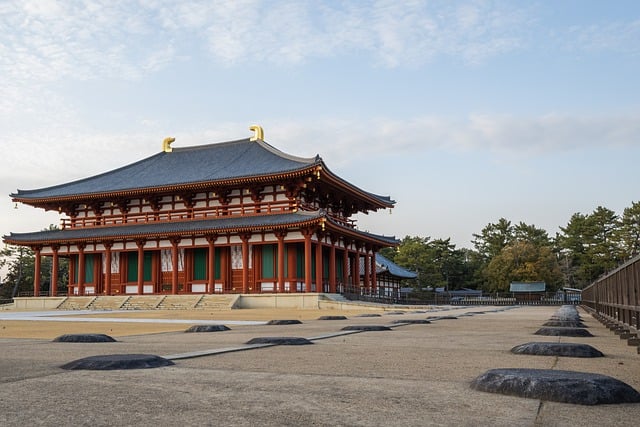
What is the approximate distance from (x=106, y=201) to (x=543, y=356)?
123 ft

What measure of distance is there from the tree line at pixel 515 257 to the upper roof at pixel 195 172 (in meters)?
20.8

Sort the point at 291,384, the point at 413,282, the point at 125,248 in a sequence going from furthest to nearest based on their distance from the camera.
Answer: the point at 413,282
the point at 125,248
the point at 291,384

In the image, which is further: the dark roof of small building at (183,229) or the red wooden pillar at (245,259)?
the red wooden pillar at (245,259)

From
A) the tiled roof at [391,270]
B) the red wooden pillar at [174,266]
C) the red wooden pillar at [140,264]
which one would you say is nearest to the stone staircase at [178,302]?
the red wooden pillar at [174,266]

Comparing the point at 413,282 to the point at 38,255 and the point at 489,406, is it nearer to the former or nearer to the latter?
the point at 38,255

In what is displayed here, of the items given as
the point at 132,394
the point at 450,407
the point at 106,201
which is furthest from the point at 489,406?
the point at 106,201

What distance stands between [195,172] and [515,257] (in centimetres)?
3451

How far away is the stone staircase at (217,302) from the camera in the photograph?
30828mm

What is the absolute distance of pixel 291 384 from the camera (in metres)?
4.20

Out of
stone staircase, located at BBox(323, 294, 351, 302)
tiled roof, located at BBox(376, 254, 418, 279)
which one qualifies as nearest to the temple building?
stone staircase, located at BBox(323, 294, 351, 302)

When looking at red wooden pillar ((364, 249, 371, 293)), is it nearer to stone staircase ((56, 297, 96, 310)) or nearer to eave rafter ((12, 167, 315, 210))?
eave rafter ((12, 167, 315, 210))

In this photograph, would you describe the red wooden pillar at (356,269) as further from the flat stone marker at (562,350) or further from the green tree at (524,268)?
the flat stone marker at (562,350)

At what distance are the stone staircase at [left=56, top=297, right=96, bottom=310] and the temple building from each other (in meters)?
1.41

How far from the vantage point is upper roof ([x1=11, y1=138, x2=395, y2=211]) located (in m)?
34.0
